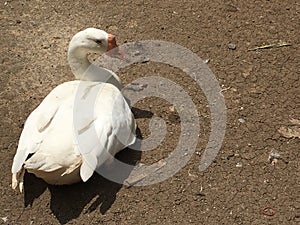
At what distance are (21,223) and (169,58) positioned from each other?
1951 mm

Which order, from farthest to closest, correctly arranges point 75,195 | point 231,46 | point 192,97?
point 231,46, point 192,97, point 75,195

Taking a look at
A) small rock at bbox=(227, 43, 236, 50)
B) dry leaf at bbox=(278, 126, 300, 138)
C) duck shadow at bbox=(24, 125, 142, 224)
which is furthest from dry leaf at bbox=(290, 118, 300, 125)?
duck shadow at bbox=(24, 125, 142, 224)

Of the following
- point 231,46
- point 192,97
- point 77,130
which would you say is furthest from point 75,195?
point 231,46

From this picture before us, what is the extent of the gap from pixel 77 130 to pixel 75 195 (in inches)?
19.9

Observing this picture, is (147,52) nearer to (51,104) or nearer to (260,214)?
(51,104)

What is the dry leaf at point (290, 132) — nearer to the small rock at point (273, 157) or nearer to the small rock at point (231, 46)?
the small rock at point (273, 157)

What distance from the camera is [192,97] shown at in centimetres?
444

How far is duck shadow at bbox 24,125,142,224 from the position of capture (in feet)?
12.2

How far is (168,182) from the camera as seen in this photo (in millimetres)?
3869

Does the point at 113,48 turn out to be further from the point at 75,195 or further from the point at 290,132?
the point at 290,132

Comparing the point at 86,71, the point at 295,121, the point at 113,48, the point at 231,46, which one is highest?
the point at 113,48

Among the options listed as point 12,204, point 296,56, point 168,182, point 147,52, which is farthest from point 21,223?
point 296,56

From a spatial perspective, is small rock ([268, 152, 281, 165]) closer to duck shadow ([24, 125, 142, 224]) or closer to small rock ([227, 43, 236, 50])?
duck shadow ([24, 125, 142, 224])

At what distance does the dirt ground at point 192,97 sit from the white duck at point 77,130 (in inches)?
10.8
